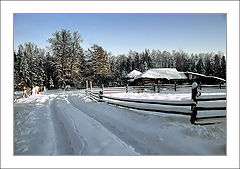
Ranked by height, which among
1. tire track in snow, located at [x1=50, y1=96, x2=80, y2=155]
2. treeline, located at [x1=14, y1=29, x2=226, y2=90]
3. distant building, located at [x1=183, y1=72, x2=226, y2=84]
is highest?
treeline, located at [x1=14, y1=29, x2=226, y2=90]

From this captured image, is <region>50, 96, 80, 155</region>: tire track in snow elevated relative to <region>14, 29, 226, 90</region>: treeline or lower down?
lower down

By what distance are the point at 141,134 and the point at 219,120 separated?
2220 millimetres

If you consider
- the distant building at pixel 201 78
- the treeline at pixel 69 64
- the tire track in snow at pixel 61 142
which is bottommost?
the tire track in snow at pixel 61 142

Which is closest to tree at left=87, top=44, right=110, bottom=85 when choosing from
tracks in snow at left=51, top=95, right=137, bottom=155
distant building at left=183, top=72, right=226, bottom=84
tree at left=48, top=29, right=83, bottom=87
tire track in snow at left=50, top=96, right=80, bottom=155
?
tree at left=48, top=29, right=83, bottom=87

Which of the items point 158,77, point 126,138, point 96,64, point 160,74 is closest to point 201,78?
point 160,74

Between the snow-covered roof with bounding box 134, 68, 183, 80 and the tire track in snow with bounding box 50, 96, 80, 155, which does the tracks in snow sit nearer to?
the tire track in snow with bounding box 50, 96, 80, 155

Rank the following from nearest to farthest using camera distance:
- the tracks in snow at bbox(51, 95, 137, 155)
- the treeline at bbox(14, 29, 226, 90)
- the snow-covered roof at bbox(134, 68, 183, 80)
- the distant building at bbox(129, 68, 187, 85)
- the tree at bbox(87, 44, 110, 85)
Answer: the tracks in snow at bbox(51, 95, 137, 155)
the treeline at bbox(14, 29, 226, 90)
the snow-covered roof at bbox(134, 68, 183, 80)
the distant building at bbox(129, 68, 187, 85)
the tree at bbox(87, 44, 110, 85)

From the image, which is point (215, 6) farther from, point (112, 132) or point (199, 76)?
point (199, 76)

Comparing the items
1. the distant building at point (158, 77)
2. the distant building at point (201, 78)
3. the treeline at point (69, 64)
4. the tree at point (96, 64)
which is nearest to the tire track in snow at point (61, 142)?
the treeline at point (69, 64)

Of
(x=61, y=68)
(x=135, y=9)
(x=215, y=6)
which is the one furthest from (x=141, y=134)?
(x=61, y=68)

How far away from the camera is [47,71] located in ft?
94.9

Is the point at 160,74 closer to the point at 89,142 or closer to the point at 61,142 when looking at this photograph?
the point at 89,142

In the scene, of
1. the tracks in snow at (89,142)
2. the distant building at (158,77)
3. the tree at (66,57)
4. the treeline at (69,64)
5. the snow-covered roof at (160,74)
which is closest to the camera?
the tracks in snow at (89,142)

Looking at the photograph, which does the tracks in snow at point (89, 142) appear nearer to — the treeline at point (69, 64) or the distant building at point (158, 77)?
the treeline at point (69, 64)
